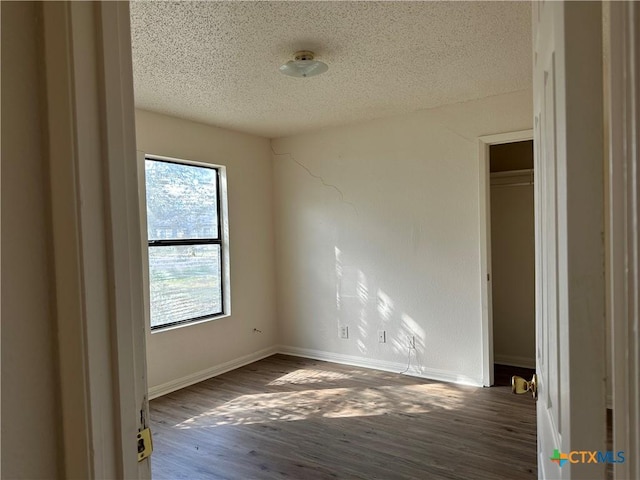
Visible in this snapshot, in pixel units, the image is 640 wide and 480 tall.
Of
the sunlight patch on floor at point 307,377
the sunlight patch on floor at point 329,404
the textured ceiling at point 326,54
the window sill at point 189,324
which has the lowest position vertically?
the sunlight patch on floor at point 307,377

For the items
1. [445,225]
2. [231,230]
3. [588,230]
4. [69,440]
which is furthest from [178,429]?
[588,230]

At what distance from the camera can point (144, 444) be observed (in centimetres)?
83

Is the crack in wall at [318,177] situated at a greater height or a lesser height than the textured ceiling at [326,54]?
lesser

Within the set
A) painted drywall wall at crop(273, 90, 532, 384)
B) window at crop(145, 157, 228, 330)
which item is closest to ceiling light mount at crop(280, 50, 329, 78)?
painted drywall wall at crop(273, 90, 532, 384)

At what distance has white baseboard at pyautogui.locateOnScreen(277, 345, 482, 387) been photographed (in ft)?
12.0

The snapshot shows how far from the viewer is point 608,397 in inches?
23.2

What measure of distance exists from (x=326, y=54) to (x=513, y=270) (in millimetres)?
2876

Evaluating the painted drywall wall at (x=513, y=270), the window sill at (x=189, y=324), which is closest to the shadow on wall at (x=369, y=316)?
the painted drywall wall at (x=513, y=270)

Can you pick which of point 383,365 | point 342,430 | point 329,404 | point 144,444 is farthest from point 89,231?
point 383,365

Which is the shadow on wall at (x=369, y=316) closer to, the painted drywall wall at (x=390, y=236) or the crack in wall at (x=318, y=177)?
the painted drywall wall at (x=390, y=236)

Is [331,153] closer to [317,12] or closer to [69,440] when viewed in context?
[317,12]

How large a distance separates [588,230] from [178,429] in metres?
3.02

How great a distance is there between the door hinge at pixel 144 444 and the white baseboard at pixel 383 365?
3322 millimetres

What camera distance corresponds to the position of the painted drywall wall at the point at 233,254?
11.8 feet
